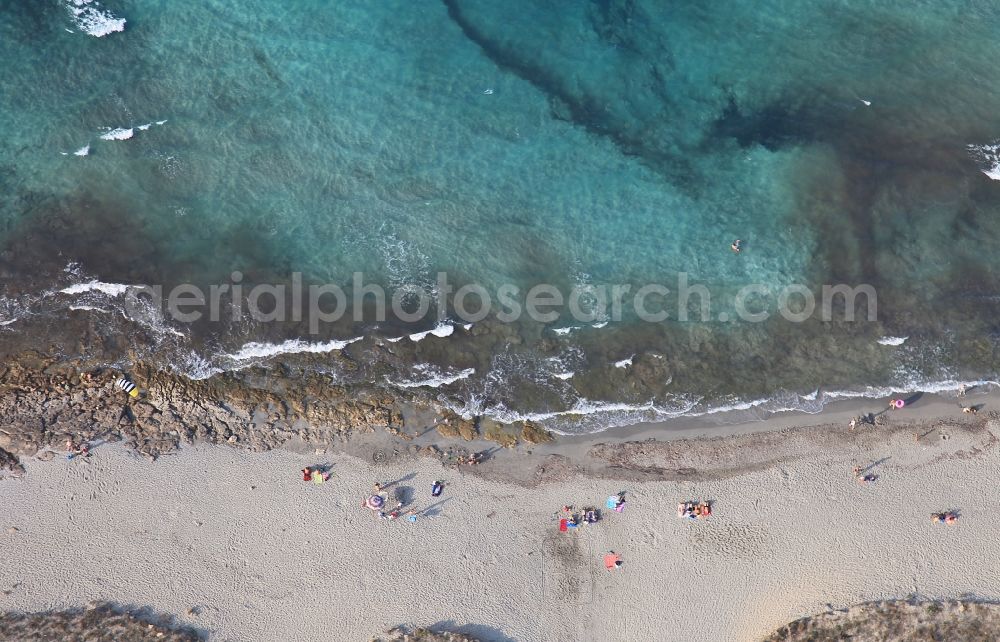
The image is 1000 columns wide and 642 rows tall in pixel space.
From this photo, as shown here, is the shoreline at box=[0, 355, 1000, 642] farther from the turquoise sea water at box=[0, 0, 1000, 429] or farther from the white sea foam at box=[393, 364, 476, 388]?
the turquoise sea water at box=[0, 0, 1000, 429]

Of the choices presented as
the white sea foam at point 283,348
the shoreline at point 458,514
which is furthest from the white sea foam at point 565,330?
the white sea foam at point 283,348

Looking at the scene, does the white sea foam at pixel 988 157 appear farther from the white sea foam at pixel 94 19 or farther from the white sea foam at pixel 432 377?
the white sea foam at pixel 94 19

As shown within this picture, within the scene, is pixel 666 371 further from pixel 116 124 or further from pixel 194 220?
pixel 116 124

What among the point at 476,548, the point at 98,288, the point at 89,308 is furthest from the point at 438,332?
the point at 89,308

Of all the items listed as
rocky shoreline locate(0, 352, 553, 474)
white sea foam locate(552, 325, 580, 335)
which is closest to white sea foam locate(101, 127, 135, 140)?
rocky shoreline locate(0, 352, 553, 474)

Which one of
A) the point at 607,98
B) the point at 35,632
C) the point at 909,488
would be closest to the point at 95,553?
the point at 35,632

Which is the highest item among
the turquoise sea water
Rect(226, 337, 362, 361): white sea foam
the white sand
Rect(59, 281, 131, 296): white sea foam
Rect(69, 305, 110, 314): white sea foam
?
the turquoise sea water

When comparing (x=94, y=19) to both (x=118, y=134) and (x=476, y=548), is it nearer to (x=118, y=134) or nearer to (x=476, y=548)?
(x=118, y=134)
